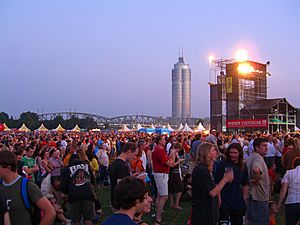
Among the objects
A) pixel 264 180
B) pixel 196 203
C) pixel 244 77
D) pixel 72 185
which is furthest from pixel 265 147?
pixel 244 77

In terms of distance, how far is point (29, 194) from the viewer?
292cm

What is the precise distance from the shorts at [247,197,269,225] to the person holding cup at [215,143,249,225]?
0.31 meters

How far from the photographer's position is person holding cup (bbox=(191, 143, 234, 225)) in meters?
4.04

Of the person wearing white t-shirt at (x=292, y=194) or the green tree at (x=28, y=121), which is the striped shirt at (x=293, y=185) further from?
the green tree at (x=28, y=121)

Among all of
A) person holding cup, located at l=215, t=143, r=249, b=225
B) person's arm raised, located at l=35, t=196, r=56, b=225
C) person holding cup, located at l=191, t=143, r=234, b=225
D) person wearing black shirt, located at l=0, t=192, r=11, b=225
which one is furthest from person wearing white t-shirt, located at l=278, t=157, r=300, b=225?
person wearing black shirt, located at l=0, t=192, r=11, b=225

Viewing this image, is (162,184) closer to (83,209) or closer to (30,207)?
(83,209)

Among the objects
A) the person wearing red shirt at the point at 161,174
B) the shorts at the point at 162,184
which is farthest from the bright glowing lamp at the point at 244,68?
the shorts at the point at 162,184

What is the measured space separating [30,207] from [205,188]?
1.89 meters

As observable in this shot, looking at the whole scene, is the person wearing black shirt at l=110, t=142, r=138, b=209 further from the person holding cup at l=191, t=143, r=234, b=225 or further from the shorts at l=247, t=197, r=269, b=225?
the shorts at l=247, t=197, r=269, b=225

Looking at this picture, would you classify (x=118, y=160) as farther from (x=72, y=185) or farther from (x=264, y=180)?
(x=264, y=180)

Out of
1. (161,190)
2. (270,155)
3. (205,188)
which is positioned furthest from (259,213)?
(270,155)

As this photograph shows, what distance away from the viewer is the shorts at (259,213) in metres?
5.18

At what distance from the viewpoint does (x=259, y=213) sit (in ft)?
17.0

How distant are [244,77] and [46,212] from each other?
48684mm
